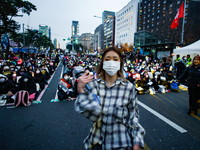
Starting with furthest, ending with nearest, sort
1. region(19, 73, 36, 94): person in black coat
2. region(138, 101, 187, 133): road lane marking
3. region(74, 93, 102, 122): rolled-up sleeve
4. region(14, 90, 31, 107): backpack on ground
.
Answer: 1. region(19, 73, 36, 94): person in black coat
2. region(14, 90, 31, 107): backpack on ground
3. region(138, 101, 187, 133): road lane marking
4. region(74, 93, 102, 122): rolled-up sleeve

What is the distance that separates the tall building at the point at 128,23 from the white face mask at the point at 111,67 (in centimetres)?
7658

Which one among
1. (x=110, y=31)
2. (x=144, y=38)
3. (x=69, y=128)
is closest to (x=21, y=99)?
(x=69, y=128)

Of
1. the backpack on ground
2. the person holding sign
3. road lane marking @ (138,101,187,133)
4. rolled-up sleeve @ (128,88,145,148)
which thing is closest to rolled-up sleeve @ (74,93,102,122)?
rolled-up sleeve @ (128,88,145,148)

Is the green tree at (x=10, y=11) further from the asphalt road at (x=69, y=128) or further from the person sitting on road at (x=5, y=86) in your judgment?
the asphalt road at (x=69, y=128)

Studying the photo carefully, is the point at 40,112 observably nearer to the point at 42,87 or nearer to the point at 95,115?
the point at 42,87

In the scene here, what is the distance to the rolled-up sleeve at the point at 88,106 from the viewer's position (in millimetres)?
1177

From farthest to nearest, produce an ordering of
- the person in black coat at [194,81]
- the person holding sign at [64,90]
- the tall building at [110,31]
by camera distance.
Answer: the tall building at [110,31]
the person holding sign at [64,90]
the person in black coat at [194,81]

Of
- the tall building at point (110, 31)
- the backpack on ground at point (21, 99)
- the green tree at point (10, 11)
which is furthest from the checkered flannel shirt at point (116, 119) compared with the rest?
the tall building at point (110, 31)

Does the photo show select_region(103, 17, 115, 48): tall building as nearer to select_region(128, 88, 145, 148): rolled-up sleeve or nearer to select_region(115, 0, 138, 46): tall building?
select_region(115, 0, 138, 46): tall building

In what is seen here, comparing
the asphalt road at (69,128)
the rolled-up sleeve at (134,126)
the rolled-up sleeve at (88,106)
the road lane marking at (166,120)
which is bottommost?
the asphalt road at (69,128)

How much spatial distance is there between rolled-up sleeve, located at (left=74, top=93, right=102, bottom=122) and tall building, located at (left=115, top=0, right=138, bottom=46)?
253ft

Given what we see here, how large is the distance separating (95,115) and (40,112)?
4.68 meters

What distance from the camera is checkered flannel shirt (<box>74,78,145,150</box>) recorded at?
137 cm

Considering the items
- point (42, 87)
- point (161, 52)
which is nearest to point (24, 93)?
point (42, 87)
